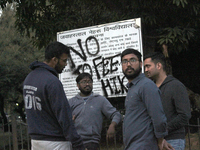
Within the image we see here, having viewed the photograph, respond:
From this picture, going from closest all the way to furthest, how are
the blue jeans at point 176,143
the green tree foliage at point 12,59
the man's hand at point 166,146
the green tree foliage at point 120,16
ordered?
the man's hand at point 166,146
the blue jeans at point 176,143
the green tree foliage at point 120,16
the green tree foliage at point 12,59

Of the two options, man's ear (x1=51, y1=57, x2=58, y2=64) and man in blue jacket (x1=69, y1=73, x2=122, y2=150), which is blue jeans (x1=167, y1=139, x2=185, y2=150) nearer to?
man in blue jacket (x1=69, y1=73, x2=122, y2=150)

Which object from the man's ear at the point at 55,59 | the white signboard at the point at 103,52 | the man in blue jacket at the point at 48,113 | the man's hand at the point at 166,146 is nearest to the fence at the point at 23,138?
the white signboard at the point at 103,52

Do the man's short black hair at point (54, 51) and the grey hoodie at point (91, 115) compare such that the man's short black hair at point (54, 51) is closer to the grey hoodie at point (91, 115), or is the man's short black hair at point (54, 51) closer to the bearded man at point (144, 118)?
the bearded man at point (144, 118)

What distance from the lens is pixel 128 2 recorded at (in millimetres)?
8844

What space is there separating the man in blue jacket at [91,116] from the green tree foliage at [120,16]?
400 centimetres

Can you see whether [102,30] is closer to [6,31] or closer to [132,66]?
[132,66]

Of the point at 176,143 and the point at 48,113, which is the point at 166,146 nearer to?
the point at 176,143


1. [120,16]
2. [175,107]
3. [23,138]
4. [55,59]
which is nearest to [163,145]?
[175,107]

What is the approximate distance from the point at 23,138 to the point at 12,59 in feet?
39.0

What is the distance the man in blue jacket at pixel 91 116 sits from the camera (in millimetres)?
4109

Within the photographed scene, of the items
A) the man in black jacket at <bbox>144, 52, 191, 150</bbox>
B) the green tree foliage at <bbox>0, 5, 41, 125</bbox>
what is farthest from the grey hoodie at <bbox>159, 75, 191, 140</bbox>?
the green tree foliage at <bbox>0, 5, 41, 125</bbox>

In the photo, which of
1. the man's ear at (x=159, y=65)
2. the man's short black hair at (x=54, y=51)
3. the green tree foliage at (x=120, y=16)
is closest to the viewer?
the man's short black hair at (x=54, y=51)

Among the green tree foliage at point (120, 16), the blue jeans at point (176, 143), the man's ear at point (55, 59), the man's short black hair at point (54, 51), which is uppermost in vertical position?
the green tree foliage at point (120, 16)

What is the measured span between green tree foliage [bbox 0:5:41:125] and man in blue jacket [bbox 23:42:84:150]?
609 inches
